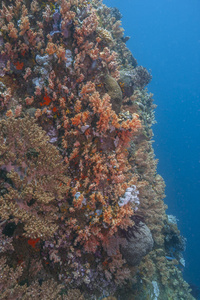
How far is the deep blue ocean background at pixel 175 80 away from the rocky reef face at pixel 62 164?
52.6m

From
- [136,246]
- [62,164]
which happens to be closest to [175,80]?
[136,246]

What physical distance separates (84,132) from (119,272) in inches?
144

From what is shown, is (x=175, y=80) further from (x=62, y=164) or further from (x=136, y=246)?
(x=62, y=164)

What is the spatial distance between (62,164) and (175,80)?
6511 inches

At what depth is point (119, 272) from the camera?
447cm

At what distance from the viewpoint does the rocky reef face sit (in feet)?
10.3

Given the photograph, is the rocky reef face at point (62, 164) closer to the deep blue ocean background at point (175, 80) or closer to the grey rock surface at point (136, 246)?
the grey rock surface at point (136, 246)

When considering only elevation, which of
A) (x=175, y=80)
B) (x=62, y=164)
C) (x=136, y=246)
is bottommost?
(x=136, y=246)

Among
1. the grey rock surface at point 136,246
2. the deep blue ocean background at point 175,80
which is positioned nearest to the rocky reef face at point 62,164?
the grey rock surface at point 136,246

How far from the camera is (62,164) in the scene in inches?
152

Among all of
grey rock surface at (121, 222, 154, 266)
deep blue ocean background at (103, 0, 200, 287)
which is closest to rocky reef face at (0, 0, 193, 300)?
grey rock surface at (121, 222, 154, 266)

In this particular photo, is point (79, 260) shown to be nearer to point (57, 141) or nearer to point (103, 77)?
point (57, 141)

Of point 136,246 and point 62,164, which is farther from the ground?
point 62,164

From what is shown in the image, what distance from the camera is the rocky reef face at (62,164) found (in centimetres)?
313
